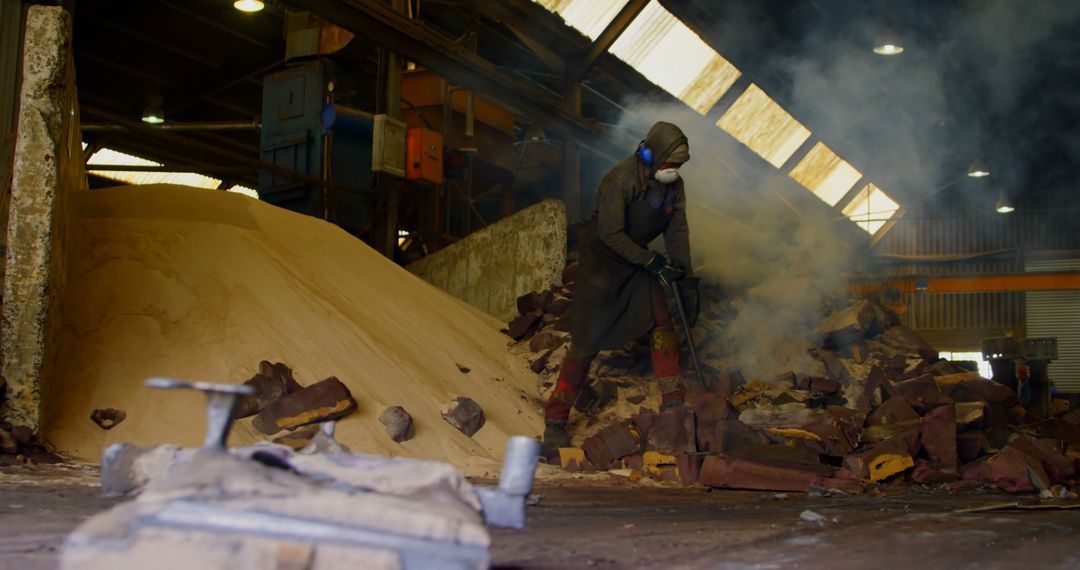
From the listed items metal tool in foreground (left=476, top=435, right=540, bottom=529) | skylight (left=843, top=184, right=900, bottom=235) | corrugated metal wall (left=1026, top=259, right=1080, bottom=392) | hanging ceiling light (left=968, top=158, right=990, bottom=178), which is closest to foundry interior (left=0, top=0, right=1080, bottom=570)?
metal tool in foreground (left=476, top=435, right=540, bottom=529)

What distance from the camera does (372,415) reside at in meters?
4.81

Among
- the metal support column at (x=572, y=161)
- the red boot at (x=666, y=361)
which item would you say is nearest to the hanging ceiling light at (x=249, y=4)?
the metal support column at (x=572, y=161)

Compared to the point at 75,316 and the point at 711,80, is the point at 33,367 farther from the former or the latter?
the point at 711,80

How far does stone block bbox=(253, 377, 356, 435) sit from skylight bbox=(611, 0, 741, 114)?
23.2 feet

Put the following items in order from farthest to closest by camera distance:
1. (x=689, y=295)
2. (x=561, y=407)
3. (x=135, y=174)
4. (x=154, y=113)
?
(x=135, y=174), (x=154, y=113), (x=689, y=295), (x=561, y=407)

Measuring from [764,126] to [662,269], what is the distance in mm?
8162

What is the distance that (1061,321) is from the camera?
19562 millimetres

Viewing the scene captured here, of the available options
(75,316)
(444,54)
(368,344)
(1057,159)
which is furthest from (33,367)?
(1057,159)

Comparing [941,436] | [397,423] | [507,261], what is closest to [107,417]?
[397,423]

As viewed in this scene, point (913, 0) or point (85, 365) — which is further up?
point (913, 0)

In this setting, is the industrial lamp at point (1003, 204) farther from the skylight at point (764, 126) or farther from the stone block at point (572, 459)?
the stone block at point (572, 459)

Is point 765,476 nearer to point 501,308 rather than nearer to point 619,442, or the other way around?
point 619,442

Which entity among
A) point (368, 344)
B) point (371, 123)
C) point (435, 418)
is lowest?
point (435, 418)

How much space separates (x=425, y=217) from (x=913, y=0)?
19.0 ft
